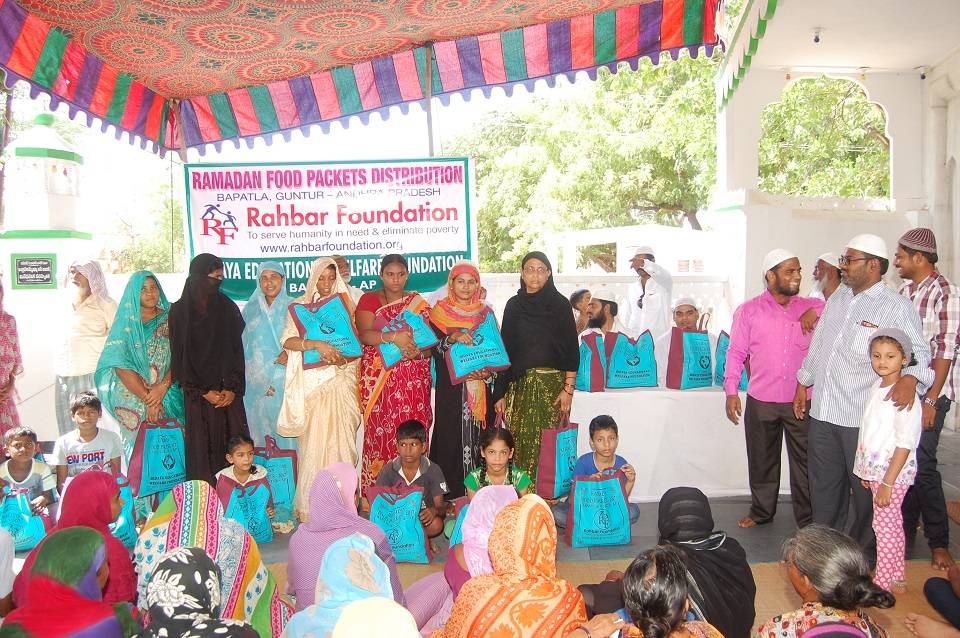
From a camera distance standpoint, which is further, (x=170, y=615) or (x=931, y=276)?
(x=931, y=276)

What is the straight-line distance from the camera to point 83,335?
4754mm

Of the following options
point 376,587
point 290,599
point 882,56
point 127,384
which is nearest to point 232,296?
point 127,384

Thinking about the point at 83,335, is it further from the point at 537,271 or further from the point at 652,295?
the point at 652,295

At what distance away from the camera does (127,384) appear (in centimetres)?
437

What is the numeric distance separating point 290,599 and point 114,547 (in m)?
0.78

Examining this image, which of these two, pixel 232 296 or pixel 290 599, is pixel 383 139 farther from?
pixel 290 599

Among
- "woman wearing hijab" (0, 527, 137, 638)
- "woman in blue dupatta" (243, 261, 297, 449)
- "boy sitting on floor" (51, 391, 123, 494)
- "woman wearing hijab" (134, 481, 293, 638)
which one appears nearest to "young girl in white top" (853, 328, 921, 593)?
"woman wearing hijab" (134, 481, 293, 638)

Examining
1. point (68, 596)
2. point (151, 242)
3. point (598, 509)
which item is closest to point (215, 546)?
point (68, 596)

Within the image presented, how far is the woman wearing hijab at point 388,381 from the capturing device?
450cm

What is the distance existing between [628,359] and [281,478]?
7.59 feet

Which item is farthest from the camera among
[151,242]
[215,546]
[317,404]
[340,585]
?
[151,242]

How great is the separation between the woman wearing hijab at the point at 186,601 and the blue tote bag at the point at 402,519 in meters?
2.07

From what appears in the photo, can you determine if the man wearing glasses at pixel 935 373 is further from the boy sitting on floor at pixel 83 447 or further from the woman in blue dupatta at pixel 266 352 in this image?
the boy sitting on floor at pixel 83 447

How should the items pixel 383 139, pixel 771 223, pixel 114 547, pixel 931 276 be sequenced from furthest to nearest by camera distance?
1. pixel 383 139
2. pixel 771 223
3. pixel 931 276
4. pixel 114 547
